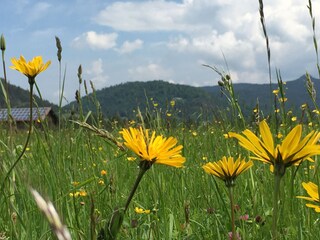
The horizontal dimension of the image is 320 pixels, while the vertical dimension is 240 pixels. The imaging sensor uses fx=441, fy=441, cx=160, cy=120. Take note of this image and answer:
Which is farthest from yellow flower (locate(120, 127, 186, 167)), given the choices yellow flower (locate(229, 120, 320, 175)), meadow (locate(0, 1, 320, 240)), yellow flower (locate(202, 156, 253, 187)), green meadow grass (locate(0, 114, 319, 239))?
green meadow grass (locate(0, 114, 319, 239))

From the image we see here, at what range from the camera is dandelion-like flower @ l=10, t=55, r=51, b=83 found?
134 centimetres

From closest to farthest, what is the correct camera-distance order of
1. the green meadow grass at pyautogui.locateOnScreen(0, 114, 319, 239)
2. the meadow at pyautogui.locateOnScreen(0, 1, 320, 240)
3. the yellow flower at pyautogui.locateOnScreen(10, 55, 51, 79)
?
the meadow at pyautogui.locateOnScreen(0, 1, 320, 240)
the yellow flower at pyautogui.locateOnScreen(10, 55, 51, 79)
the green meadow grass at pyautogui.locateOnScreen(0, 114, 319, 239)

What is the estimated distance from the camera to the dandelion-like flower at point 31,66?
1.34 metres

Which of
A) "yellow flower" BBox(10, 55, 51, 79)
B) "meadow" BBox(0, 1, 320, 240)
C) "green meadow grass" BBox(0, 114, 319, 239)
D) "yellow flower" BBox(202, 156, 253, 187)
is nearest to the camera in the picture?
"meadow" BBox(0, 1, 320, 240)

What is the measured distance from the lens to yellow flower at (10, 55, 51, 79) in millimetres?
1339

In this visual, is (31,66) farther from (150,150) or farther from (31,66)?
(150,150)

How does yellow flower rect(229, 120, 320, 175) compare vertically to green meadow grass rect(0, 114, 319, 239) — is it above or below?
above

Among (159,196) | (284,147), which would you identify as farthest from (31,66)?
(284,147)

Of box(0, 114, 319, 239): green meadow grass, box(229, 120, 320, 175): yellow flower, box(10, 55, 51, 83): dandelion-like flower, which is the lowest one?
box(0, 114, 319, 239): green meadow grass

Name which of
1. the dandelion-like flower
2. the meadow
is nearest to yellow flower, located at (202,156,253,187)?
the meadow

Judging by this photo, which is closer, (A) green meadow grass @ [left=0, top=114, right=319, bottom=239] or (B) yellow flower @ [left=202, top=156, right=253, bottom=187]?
(B) yellow flower @ [left=202, top=156, right=253, bottom=187]

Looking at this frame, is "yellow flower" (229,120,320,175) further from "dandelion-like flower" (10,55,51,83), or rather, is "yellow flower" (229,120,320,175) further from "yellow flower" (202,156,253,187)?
"dandelion-like flower" (10,55,51,83)

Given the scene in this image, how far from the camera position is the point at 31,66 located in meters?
1.35

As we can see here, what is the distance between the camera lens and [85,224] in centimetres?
172
